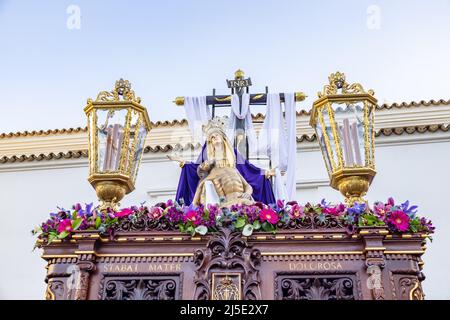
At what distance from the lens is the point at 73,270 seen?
410 cm

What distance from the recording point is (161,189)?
10.3 metres

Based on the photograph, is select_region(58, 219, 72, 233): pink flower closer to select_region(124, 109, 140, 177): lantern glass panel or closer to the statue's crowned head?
select_region(124, 109, 140, 177): lantern glass panel

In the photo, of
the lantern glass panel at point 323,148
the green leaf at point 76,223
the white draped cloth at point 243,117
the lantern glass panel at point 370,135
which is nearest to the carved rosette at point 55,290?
the green leaf at point 76,223

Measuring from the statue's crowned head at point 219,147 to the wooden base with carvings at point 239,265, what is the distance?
263cm

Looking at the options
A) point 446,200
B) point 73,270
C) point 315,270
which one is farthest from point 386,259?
point 446,200

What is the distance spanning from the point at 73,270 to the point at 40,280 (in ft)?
18.6

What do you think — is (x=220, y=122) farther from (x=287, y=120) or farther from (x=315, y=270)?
(x=315, y=270)

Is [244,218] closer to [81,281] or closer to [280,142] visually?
[81,281]

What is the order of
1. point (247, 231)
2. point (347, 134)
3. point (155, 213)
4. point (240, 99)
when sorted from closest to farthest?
point (247, 231)
point (155, 213)
point (347, 134)
point (240, 99)

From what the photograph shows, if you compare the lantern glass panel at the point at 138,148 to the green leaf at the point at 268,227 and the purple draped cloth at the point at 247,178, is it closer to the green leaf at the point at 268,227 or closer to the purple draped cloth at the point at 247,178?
the green leaf at the point at 268,227

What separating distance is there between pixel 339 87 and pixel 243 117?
2.60m

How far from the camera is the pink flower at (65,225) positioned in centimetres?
426

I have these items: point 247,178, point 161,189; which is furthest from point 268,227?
point 161,189

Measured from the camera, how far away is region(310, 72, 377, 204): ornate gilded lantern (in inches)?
192
